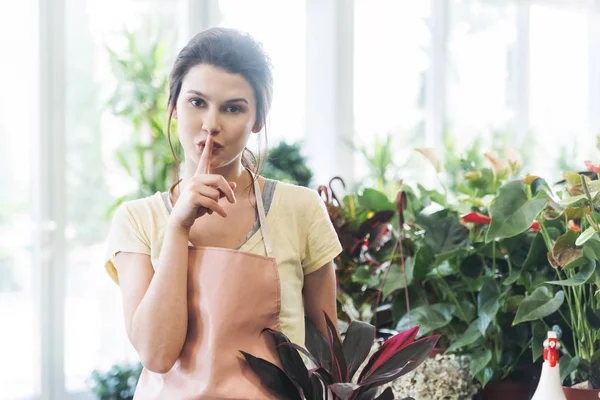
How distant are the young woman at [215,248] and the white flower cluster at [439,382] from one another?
86 centimetres

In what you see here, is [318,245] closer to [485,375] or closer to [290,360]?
[290,360]

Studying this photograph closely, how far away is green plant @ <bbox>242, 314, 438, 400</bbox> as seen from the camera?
1154 mm

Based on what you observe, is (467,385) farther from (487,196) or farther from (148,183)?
(148,183)

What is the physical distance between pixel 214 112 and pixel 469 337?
1.20 metres

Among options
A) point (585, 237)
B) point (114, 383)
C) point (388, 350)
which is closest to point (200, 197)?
point (388, 350)

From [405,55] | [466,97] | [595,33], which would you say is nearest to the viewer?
[405,55]

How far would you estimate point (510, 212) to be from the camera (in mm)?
1849

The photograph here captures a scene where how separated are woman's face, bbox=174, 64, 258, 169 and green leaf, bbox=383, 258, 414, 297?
1114mm

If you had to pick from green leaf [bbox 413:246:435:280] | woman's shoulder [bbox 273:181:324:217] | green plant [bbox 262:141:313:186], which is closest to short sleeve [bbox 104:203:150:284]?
woman's shoulder [bbox 273:181:324:217]

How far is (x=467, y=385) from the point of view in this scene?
2080 millimetres

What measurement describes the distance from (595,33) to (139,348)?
560cm

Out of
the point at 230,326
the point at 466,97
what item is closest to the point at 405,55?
the point at 466,97

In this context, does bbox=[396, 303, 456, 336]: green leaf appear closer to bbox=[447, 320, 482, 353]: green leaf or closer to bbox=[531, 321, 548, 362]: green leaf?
bbox=[447, 320, 482, 353]: green leaf

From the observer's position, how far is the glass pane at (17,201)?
8.34ft
